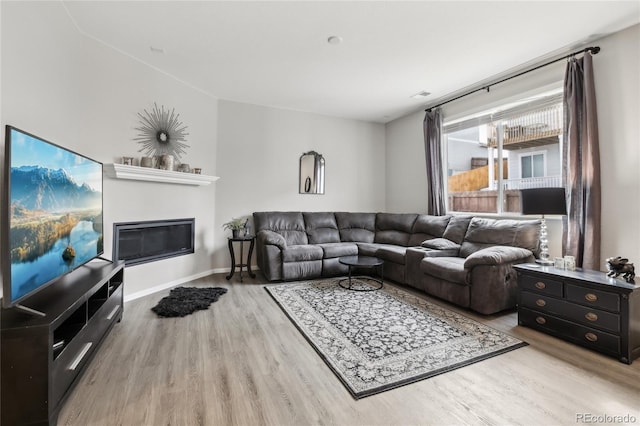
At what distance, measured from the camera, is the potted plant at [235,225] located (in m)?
4.17

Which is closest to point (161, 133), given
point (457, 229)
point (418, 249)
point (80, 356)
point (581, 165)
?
point (80, 356)

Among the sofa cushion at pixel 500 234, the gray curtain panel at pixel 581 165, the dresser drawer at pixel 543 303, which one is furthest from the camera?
the sofa cushion at pixel 500 234

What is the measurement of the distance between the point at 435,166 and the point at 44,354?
467 cm

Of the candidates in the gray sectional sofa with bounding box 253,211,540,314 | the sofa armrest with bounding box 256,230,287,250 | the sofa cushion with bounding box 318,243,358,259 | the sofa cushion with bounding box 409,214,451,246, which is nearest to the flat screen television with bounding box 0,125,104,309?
the sofa armrest with bounding box 256,230,287,250

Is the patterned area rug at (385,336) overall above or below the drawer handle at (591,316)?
below

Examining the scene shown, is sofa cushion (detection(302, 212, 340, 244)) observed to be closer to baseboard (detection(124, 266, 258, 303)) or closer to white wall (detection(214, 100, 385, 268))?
white wall (detection(214, 100, 385, 268))

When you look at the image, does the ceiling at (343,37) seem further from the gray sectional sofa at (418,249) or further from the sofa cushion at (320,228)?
the sofa cushion at (320,228)

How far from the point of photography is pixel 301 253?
13.1ft

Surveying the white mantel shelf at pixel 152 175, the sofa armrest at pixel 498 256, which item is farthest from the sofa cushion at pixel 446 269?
the white mantel shelf at pixel 152 175

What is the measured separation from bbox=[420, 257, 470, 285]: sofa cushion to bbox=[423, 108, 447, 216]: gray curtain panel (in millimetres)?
1231

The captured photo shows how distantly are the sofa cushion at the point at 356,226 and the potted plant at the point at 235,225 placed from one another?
1.74 meters

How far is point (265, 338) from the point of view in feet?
7.54

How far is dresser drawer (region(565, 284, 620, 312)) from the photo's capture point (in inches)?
79.1

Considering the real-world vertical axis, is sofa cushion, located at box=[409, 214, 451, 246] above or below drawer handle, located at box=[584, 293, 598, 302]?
above
